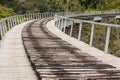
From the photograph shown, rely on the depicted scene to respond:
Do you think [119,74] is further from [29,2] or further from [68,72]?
[29,2]

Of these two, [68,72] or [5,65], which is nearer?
[68,72]

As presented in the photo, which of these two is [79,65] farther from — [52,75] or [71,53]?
[71,53]

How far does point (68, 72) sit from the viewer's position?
759cm

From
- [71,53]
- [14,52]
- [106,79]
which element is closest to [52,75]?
[106,79]

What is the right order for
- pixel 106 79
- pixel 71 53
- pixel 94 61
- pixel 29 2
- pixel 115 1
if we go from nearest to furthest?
pixel 106 79 → pixel 94 61 → pixel 71 53 → pixel 29 2 → pixel 115 1

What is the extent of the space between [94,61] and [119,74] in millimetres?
1780

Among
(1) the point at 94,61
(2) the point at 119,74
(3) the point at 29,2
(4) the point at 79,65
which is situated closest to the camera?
(2) the point at 119,74

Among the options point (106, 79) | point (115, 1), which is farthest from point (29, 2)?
point (106, 79)

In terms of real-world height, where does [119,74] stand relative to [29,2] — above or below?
above

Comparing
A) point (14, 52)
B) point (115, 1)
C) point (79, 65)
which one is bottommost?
point (115, 1)

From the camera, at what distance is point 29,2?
8975 centimetres

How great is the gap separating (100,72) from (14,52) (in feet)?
16.9

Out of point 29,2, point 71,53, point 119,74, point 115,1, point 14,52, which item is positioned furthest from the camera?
point 115,1

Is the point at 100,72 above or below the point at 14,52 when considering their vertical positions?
above
